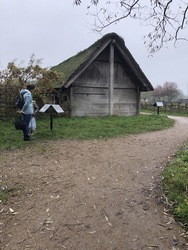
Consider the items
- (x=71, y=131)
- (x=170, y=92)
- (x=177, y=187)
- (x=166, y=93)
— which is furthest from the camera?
(x=166, y=93)

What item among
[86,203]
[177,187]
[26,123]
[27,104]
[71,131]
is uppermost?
[27,104]

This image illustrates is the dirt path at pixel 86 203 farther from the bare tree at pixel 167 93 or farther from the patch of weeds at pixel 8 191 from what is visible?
the bare tree at pixel 167 93

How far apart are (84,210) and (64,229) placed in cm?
54

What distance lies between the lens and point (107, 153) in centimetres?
688

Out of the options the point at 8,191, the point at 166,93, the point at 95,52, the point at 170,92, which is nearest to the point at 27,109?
the point at 8,191

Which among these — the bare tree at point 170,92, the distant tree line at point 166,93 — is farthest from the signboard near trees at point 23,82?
the bare tree at point 170,92

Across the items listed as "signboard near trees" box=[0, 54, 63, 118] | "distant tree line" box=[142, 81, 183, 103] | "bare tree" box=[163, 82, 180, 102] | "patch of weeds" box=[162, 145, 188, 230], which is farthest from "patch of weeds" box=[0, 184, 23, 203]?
"bare tree" box=[163, 82, 180, 102]

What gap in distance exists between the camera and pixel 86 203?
395cm

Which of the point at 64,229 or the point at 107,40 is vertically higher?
the point at 107,40

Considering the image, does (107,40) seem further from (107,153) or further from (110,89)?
(107,153)

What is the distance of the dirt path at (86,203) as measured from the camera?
10.0 ft

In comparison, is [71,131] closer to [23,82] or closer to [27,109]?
[27,109]

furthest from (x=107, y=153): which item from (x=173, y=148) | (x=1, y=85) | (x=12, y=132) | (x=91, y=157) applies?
(x=1, y=85)

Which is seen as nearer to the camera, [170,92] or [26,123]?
[26,123]
